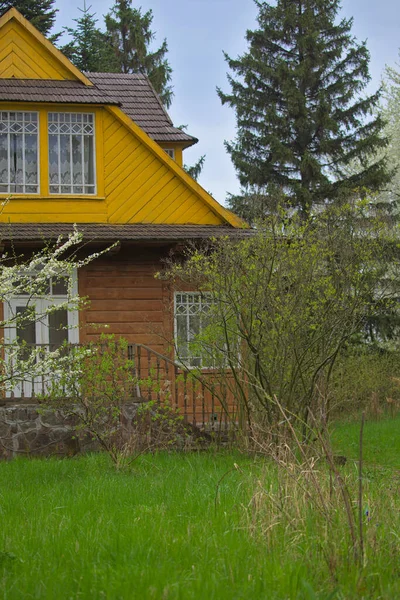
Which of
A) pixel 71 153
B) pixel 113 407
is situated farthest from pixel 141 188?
pixel 113 407

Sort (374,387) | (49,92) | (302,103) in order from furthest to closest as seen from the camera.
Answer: (302,103) < (374,387) < (49,92)

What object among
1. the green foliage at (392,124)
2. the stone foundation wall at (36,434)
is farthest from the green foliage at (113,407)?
the green foliage at (392,124)

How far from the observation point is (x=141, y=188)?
15.9 m

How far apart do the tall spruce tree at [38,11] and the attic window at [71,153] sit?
14.7 m

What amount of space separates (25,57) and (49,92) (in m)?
1.20

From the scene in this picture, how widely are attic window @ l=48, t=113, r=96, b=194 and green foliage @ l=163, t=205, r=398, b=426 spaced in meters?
5.81

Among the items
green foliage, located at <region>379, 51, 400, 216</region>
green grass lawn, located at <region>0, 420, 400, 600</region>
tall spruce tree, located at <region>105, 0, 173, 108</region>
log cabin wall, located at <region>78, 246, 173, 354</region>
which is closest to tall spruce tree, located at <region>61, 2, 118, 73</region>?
tall spruce tree, located at <region>105, 0, 173, 108</region>

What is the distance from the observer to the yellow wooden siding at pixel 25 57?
16.1 meters

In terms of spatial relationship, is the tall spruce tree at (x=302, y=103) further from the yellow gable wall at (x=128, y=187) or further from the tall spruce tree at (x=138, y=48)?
the yellow gable wall at (x=128, y=187)

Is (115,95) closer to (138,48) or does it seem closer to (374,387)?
(374,387)

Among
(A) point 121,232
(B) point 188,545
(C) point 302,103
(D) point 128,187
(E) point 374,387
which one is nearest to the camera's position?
(B) point 188,545

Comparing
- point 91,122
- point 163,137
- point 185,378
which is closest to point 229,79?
point 163,137

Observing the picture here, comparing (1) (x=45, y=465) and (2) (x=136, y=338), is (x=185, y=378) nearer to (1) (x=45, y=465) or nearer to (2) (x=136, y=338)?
(1) (x=45, y=465)

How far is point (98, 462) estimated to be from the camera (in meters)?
10.2
